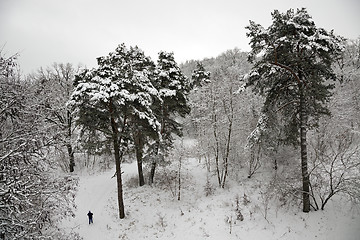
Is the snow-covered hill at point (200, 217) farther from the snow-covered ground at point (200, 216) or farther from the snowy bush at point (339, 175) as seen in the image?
the snowy bush at point (339, 175)

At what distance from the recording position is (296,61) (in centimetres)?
1021

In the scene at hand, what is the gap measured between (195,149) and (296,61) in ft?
45.0

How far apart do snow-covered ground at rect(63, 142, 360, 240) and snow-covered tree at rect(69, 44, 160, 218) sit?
1633 millimetres

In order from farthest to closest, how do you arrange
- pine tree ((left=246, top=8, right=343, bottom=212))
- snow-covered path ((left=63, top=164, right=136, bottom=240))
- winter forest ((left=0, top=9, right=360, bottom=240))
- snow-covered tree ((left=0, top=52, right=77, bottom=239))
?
snow-covered path ((left=63, top=164, right=136, bottom=240)), pine tree ((left=246, top=8, right=343, bottom=212)), winter forest ((left=0, top=9, right=360, bottom=240)), snow-covered tree ((left=0, top=52, right=77, bottom=239))

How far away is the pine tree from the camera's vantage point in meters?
9.84

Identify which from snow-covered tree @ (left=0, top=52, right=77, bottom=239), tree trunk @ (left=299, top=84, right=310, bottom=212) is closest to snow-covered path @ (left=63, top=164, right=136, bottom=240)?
snow-covered tree @ (left=0, top=52, right=77, bottom=239)

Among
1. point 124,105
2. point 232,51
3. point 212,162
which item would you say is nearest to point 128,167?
point 212,162

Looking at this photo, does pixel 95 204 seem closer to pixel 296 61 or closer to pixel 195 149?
pixel 195 149

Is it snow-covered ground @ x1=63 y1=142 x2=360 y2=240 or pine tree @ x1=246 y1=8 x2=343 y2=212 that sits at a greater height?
pine tree @ x1=246 y1=8 x2=343 y2=212

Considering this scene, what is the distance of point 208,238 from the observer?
12070 millimetres

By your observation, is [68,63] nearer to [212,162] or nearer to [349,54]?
[212,162]

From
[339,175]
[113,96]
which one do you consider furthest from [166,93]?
[339,175]

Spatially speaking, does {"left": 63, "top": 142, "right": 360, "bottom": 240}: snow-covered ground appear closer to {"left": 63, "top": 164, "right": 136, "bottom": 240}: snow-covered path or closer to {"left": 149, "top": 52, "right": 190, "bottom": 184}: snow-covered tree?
{"left": 63, "top": 164, "right": 136, "bottom": 240}: snow-covered path

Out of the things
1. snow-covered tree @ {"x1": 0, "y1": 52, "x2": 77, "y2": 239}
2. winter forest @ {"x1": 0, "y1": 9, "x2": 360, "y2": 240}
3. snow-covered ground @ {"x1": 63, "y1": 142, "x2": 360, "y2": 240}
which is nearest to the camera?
snow-covered tree @ {"x1": 0, "y1": 52, "x2": 77, "y2": 239}
